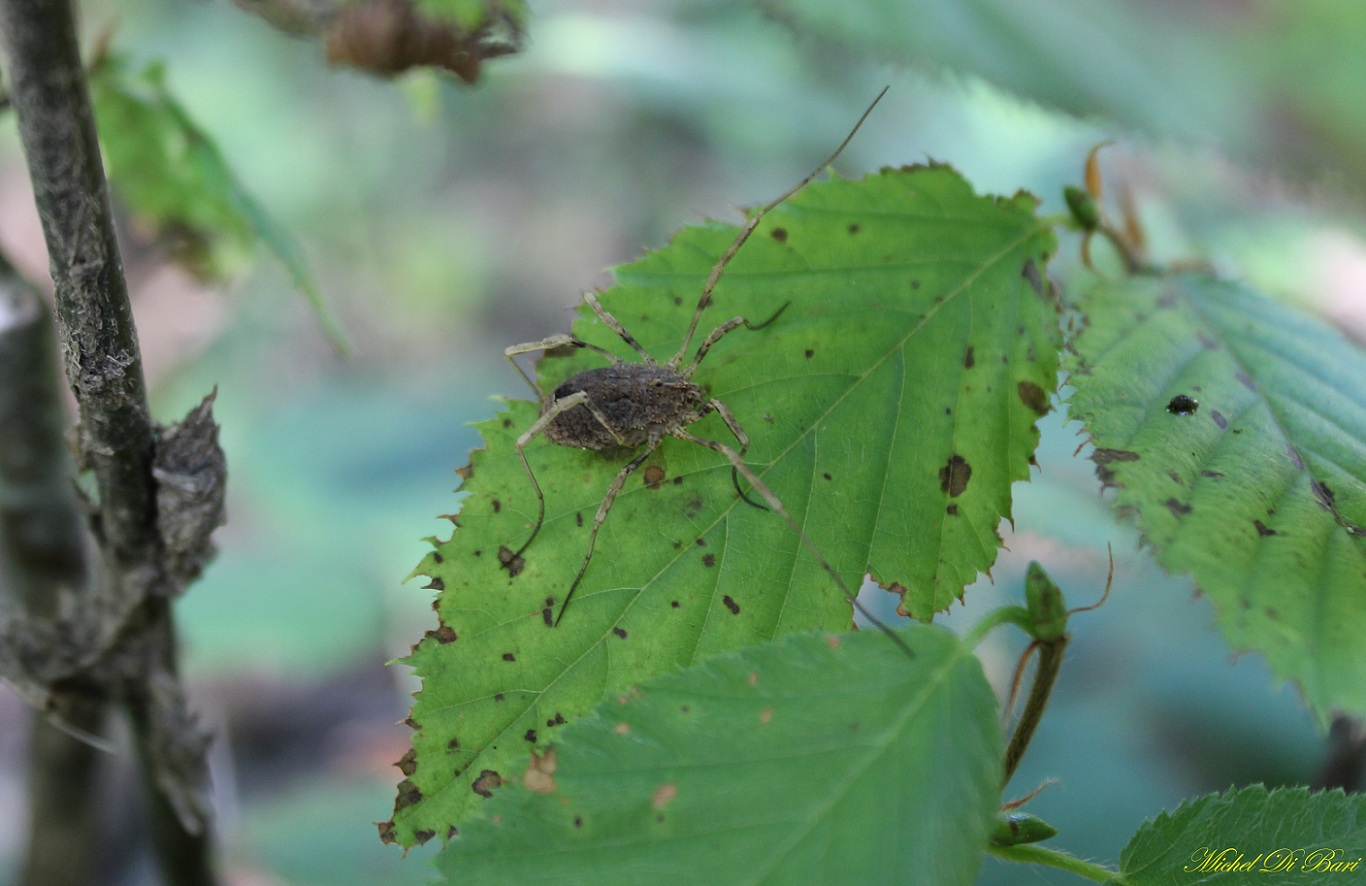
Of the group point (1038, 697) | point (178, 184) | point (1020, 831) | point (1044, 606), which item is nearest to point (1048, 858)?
point (1020, 831)

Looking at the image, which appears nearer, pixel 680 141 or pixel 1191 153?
pixel 1191 153

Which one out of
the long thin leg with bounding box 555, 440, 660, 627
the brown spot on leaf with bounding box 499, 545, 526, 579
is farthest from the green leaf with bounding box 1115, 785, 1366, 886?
the brown spot on leaf with bounding box 499, 545, 526, 579

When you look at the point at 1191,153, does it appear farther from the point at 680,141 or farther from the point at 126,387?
the point at 680,141

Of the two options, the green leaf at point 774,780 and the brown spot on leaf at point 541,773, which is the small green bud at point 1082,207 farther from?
the brown spot on leaf at point 541,773

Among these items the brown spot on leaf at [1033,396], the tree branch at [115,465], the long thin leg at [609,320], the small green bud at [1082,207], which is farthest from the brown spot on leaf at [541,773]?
the small green bud at [1082,207]

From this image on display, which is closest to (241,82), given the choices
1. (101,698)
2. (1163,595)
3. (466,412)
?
(466,412)

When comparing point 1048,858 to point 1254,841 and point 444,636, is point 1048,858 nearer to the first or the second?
point 1254,841
